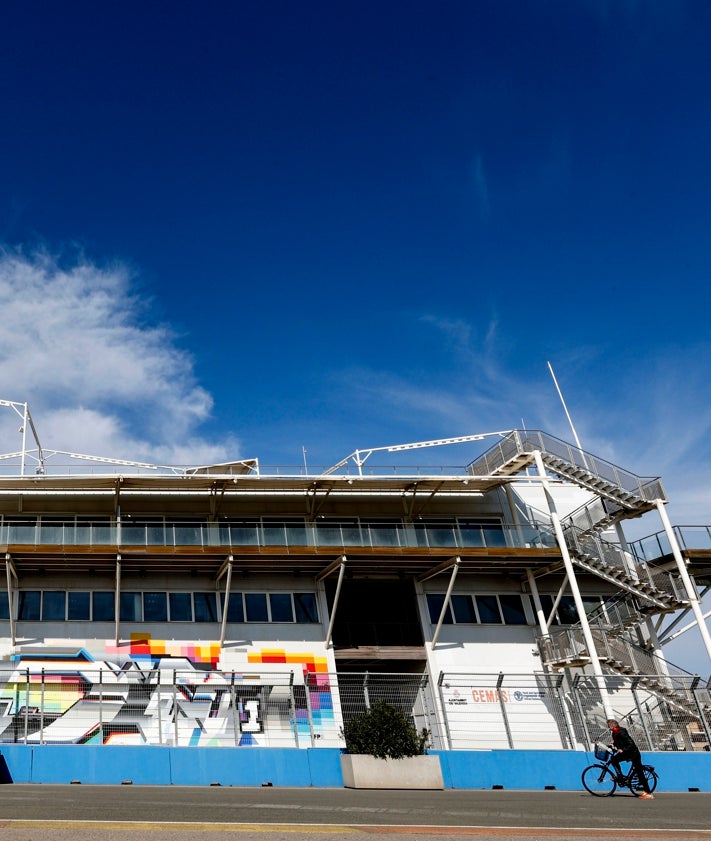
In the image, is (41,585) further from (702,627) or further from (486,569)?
(702,627)

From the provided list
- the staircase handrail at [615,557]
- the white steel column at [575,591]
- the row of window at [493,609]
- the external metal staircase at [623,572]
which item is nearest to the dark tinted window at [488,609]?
the row of window at [493,609]

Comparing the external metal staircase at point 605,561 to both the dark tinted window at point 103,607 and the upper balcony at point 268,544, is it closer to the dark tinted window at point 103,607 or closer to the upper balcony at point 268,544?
the upper balcony at point 268,544

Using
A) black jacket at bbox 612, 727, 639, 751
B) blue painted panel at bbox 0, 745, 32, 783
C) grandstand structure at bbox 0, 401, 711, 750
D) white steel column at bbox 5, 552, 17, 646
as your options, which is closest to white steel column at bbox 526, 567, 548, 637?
grandstand structure at bbox 0, 401, 711, 750

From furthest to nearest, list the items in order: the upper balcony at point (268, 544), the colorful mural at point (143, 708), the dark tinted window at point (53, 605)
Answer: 1. the dark tinted window at point (53, 605)
2. the upper balcony at point (268, 544)
3. the colorful mural at point (143, 708)

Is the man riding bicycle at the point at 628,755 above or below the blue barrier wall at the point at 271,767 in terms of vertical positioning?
below

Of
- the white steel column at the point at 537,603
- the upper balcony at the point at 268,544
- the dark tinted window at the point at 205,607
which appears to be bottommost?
the white steel column at the point at 537,603

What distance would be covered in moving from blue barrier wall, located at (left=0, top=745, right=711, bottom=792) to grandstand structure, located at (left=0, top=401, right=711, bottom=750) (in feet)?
16.6

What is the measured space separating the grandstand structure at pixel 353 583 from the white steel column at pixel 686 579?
95 millimetres

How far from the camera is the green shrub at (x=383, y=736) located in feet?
52.8

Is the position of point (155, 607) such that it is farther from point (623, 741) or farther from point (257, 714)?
point (623, 741)

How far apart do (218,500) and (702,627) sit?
19046mm

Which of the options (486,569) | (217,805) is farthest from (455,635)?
(217,805)

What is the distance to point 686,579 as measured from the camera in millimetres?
28781

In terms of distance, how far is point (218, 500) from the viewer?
101 feet
